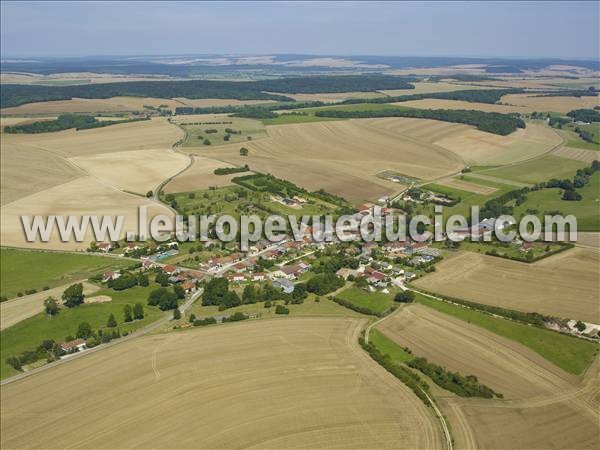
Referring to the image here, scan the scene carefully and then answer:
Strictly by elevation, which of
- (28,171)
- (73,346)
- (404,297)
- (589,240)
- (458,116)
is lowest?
(73,346)

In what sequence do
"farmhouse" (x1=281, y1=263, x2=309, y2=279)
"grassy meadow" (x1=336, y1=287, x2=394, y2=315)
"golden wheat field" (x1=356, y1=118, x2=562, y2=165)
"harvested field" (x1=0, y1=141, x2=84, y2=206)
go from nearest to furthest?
"grassy meadow" (x1=336, y1=287, x2=394, y2=315) → "farmhouse" (x1=281, y1=263, x2=309, y2=279) → "harvested field" (x1=0, y1=141, x2=84, y2=206) → "golden wheat field" (x1=356, y1=118, x2=562, y2=165)

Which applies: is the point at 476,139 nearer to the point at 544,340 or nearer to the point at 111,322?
the point at 544,340

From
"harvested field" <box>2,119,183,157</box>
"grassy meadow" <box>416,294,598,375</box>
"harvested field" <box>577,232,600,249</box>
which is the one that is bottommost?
"grassy meadow" <box>416,294,598,375</box>

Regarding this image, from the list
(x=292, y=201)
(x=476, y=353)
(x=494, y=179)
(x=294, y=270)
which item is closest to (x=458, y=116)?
(x=494, y=179)

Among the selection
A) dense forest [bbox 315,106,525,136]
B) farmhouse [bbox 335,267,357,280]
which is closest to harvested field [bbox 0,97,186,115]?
dense forest [bbox 315,106,525,136]

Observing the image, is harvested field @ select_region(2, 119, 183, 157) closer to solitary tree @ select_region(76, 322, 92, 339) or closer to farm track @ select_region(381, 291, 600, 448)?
solitary tree @ select_region(76, 322, 92, 339)

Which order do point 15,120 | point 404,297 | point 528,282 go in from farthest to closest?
point 15,120 < point 528,282 < point 404,297

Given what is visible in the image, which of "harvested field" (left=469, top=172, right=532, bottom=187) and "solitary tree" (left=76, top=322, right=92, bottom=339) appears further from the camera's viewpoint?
"harvested field" (left=469, top=172, right=532, bottom=187)

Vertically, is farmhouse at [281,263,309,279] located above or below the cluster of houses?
below
